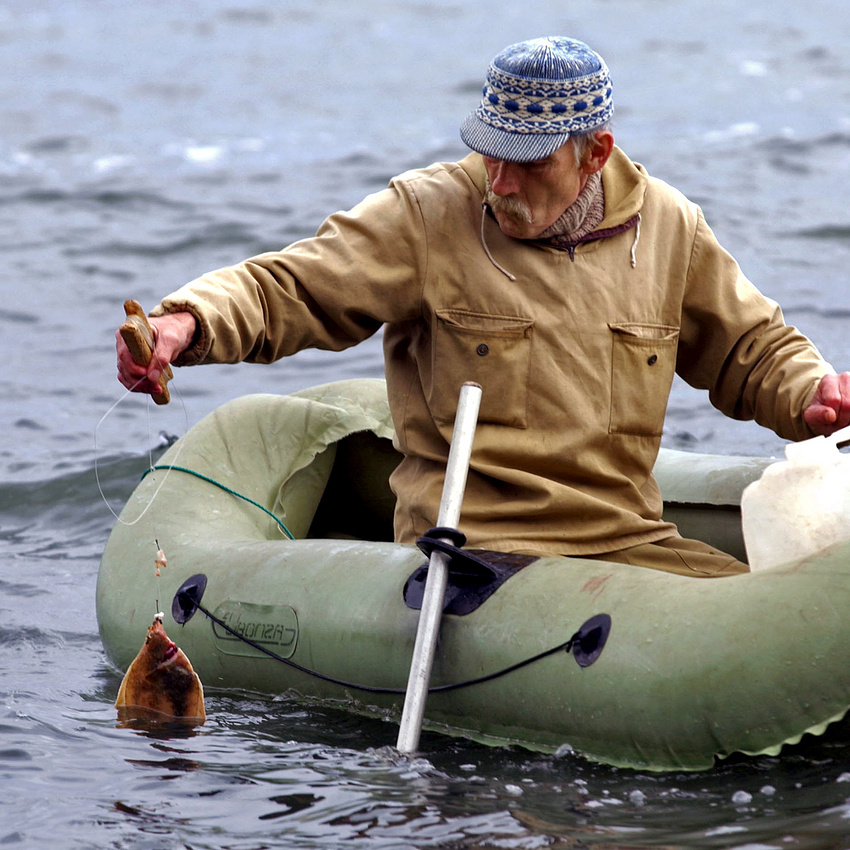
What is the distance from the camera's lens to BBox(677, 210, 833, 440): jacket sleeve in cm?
373

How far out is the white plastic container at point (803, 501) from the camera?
3.22 meters

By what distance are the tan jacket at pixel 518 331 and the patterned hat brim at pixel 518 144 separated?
233 millimetres

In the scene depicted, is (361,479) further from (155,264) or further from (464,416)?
(155,264)


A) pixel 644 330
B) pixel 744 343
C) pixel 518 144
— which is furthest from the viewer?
pixel 744 343

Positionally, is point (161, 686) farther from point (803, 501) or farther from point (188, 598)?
point (803, 501)

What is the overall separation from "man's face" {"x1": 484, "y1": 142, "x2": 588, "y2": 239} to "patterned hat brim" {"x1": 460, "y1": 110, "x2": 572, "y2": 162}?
3 cm

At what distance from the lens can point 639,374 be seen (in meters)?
3.66

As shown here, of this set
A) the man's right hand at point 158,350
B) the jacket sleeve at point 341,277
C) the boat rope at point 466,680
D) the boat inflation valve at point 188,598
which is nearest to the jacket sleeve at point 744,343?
the jacket sleeve at point 341,277

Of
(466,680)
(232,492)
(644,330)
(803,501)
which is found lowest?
(466,680)

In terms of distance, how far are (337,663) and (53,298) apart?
643 cm

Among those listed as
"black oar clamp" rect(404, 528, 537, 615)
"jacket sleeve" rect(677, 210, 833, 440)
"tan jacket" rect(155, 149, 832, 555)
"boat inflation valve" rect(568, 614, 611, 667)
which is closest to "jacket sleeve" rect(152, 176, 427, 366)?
"tan jacket" rect(155, 149, 832, 555)

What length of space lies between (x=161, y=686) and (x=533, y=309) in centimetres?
134

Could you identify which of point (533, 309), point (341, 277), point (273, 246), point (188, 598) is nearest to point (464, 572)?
point (533, 309)

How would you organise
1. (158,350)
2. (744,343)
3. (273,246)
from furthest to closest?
(273,246) → (744,343) → (158,350)
